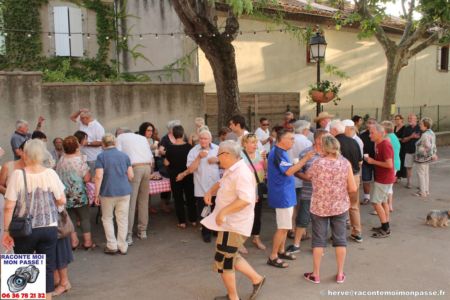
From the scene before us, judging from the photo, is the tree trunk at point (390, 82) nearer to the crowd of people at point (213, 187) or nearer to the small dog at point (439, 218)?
the crowd of people at point (213, 187)

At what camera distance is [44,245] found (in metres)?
4.22

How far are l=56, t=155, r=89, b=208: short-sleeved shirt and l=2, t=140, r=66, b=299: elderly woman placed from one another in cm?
166

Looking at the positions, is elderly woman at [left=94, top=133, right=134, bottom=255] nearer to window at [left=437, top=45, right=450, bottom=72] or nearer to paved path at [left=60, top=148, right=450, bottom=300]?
paved path at [left=60, top=148, right=450, bottom=300]

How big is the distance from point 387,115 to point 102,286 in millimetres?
11620

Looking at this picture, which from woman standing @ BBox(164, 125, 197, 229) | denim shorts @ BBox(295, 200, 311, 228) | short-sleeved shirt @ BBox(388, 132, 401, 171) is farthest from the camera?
short-sleeved shirt @ BBox(388, 132, 401, 171)

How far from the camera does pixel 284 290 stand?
4844mm

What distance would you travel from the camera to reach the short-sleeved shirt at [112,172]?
573cm

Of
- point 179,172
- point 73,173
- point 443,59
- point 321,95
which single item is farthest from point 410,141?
point 443,59

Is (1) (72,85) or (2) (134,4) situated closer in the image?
(1) (72,85)

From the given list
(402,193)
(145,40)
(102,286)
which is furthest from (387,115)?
(102,286)

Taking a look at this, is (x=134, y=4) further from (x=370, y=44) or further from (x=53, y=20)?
(x=370, y=44)

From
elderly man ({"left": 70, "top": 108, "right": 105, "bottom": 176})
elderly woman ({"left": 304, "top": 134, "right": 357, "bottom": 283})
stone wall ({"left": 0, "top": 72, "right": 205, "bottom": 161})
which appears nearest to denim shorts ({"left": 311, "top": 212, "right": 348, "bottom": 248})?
elderly woman ({"left": 304, "top": 134, "right": 357, "bottom": 283})

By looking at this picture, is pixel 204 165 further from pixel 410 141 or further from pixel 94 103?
pixel 410 141

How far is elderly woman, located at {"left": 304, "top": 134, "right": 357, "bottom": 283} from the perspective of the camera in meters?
4.82
